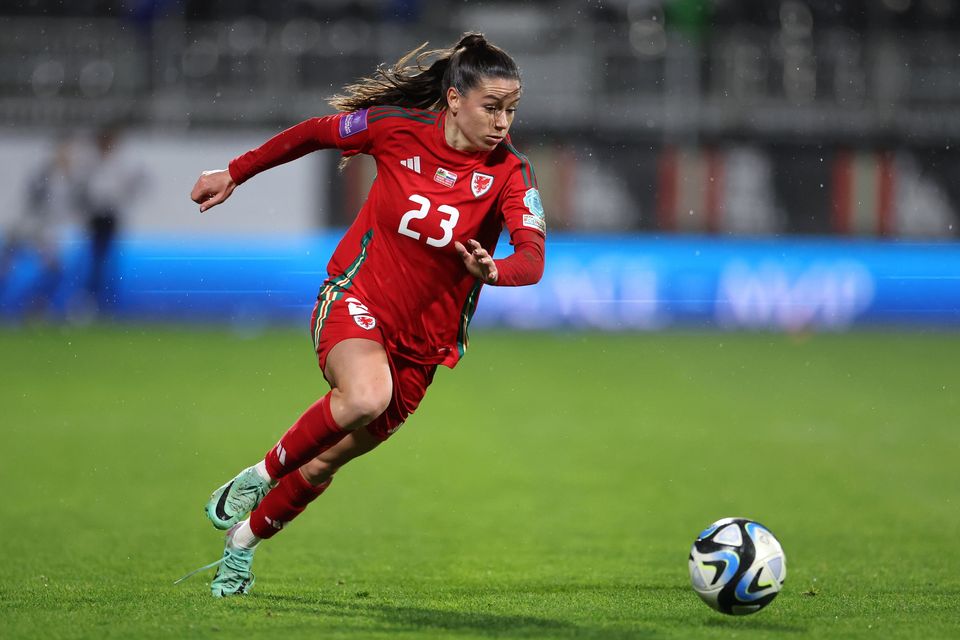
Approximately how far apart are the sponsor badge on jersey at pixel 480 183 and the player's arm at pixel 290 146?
513mm

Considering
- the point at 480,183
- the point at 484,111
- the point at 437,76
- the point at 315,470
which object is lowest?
the point at 315,470

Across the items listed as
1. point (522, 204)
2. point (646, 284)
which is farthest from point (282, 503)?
point (646, 284)

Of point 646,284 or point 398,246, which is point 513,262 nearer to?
point 398,246

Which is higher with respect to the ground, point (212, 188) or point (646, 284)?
point (212, 188)

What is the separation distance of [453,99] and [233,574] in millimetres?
2118

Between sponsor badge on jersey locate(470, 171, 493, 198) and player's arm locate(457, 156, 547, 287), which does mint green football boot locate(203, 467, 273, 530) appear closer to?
player's arm locate(457, 156, 547, 287)

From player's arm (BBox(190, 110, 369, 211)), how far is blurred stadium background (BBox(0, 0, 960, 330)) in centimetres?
1270

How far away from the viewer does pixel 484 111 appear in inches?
207

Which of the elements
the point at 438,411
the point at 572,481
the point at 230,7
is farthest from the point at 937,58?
the point at 572,481

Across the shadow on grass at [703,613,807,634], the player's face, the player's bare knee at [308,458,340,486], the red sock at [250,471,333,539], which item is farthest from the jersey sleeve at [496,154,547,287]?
the shadow on grass at [703,613,807,634]

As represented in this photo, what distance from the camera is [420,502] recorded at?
27.5ft

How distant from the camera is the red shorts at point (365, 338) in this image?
5.32 metres

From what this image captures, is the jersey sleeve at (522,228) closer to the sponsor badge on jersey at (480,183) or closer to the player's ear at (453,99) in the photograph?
the sponsor badge on jersey at (480,183)

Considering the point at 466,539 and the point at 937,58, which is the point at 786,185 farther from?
the point at 466,539
